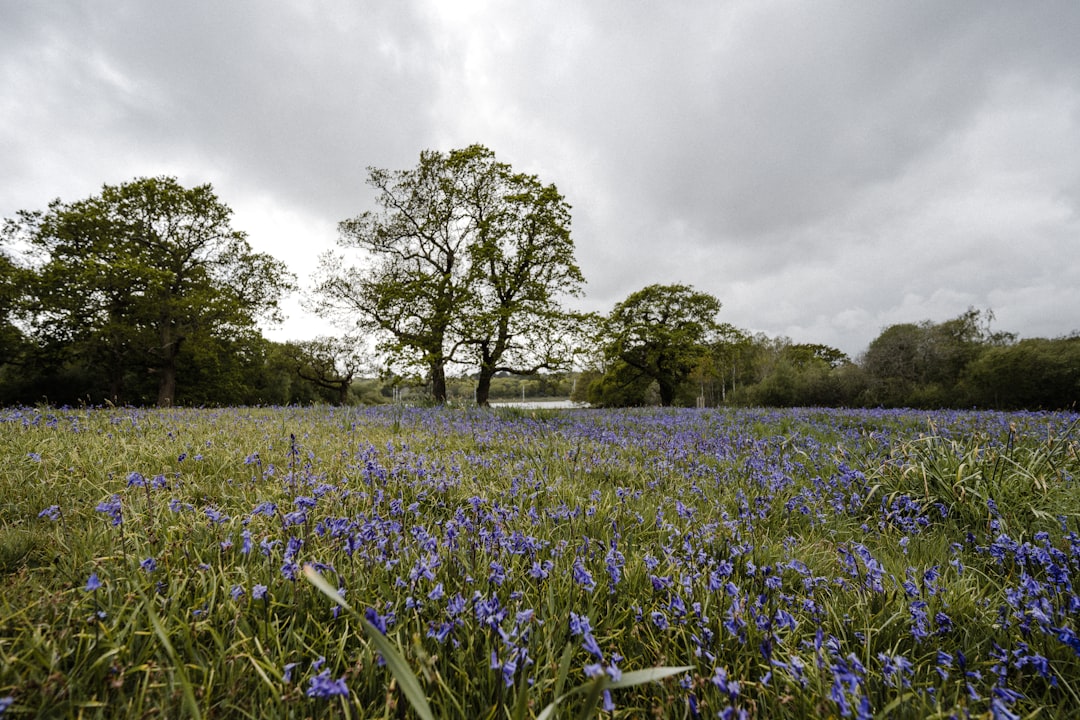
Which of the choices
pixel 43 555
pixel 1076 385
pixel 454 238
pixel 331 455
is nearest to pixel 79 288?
pixel 454 238

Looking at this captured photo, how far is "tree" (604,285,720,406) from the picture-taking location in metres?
32.1

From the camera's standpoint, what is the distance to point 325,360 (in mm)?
37375

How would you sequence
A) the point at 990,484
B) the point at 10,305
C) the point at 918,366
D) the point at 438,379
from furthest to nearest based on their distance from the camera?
1. the point at 918,366
2. the point at 10,305
3. the point at 438,379
4. the point at 990,484

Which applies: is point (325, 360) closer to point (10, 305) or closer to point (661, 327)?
point (10, 305)

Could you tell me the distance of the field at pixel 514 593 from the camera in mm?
1434

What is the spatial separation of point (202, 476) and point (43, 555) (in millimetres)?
1602

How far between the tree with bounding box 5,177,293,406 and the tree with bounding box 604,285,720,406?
26.4 meters

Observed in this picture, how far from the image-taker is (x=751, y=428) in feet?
27.8

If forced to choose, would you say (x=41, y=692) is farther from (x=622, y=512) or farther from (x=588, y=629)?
(x=622, y=512)

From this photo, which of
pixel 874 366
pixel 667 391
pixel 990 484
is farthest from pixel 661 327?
pixel 990 484

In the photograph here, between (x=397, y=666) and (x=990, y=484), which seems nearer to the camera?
(x=397, y=666)

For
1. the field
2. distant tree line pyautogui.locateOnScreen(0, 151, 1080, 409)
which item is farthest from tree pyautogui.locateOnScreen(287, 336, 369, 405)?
the field

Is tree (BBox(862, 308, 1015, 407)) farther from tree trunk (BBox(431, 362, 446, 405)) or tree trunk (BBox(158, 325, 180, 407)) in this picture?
tree trunk (BBox(158, 325, 180, 407))

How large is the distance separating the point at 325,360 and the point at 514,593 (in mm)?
40743
